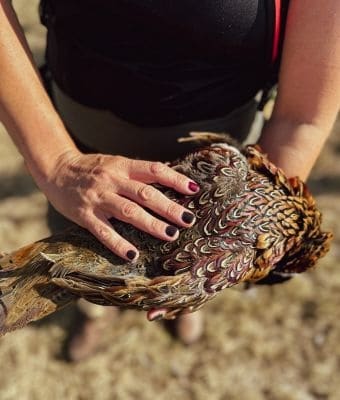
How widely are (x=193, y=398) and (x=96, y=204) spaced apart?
68.6 inches

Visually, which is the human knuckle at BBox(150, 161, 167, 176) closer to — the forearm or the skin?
the skin

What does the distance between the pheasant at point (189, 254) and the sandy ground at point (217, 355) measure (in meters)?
1.51

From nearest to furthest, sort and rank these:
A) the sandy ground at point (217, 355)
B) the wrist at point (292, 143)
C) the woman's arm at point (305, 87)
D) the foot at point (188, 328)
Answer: the woman's arm at point (305, 87) < the wrist at point (292, 143) < the sandy ground at point (217, 355) < the foot at point (188, 328)

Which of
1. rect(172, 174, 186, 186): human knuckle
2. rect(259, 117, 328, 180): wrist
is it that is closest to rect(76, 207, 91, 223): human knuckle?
rect(172, 174, 186, 186): human knuckle

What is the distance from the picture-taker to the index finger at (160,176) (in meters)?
1.43

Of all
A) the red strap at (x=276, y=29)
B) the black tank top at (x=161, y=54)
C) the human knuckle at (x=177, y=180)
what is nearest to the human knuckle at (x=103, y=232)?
the human knuckle at (x=177, y=180)

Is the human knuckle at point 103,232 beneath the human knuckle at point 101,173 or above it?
beneath

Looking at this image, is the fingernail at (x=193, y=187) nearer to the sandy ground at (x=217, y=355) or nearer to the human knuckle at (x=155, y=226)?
the human knuckle at (x=155, y=226)

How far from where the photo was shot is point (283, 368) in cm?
291

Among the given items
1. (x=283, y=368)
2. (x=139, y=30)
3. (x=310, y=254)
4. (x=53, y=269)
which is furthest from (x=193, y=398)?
(x=139, y=30)

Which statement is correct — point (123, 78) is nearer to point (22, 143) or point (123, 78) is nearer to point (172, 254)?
point (22, 143)

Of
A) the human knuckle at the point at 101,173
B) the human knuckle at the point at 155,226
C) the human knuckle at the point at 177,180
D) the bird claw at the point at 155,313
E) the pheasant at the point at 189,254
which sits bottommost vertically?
the bird claw at the point at 155,313

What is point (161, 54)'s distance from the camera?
154cm

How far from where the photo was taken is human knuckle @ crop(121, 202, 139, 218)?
55.1 inches
